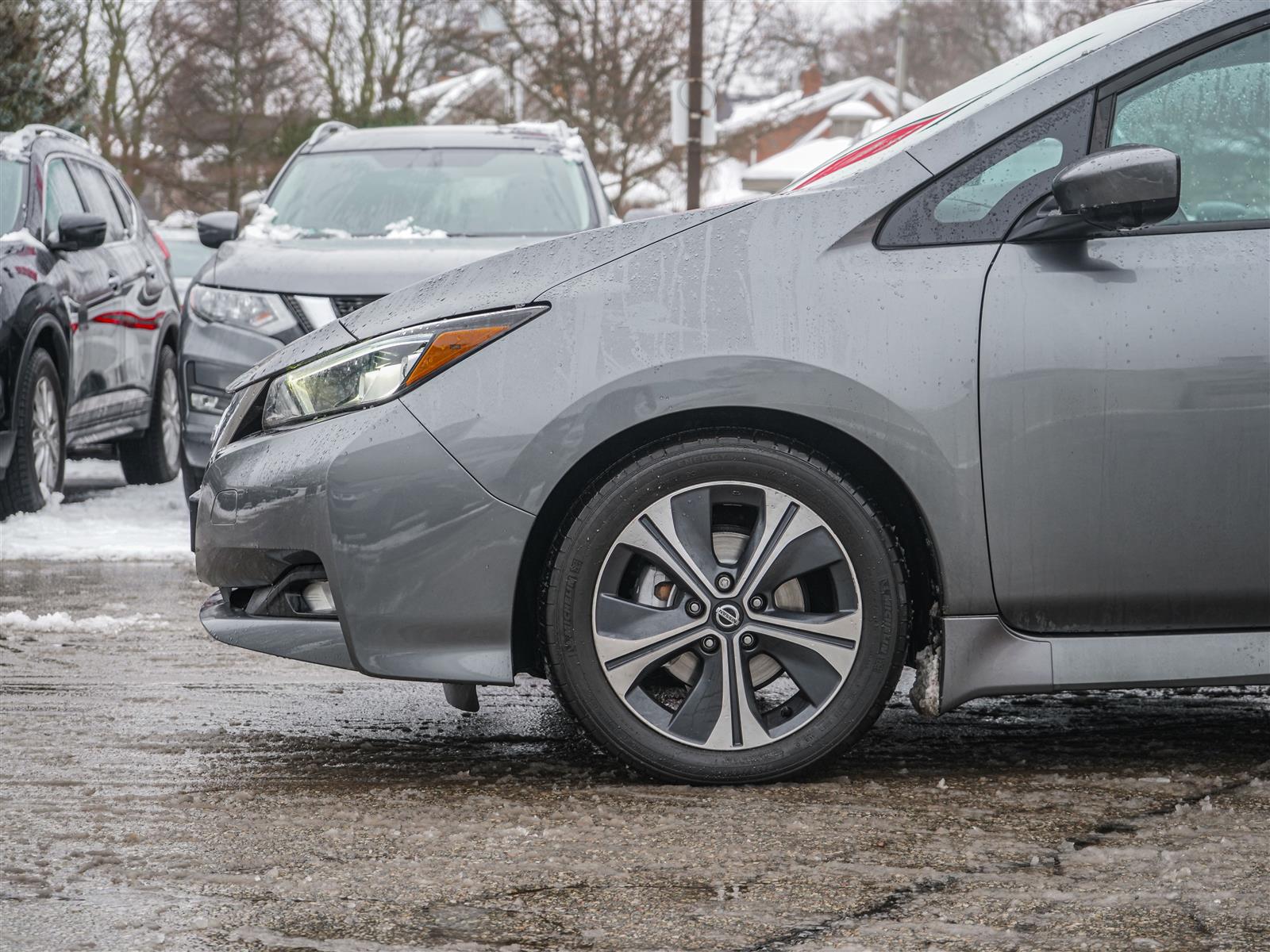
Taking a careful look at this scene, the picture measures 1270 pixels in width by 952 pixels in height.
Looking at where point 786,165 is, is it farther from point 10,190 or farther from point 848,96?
point 10,190

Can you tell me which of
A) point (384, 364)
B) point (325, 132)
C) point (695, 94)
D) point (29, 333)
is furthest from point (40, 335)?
point (695, 94)

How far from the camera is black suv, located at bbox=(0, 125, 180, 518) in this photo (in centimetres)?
777

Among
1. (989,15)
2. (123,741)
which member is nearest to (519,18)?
(989,15)

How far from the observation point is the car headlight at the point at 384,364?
11.9ft

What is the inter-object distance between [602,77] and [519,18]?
85.3 inches

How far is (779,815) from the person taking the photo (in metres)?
3.49

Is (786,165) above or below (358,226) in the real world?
above

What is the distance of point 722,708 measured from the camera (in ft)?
12.0

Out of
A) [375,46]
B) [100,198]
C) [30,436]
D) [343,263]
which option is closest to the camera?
[343,263]

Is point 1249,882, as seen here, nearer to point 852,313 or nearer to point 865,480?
point 865,480

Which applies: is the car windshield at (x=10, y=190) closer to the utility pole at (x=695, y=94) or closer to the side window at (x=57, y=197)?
the side window at (x=57, y=197)

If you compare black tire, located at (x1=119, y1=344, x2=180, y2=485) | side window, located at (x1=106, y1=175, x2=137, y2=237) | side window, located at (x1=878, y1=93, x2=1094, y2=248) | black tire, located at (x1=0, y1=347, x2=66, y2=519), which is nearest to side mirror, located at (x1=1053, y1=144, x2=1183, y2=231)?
side window, located at (x1=878, y1=93, x2=1094, y2=248)

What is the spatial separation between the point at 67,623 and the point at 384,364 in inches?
101

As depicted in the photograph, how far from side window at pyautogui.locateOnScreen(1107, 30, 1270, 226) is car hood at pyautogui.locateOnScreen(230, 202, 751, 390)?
908 mm
